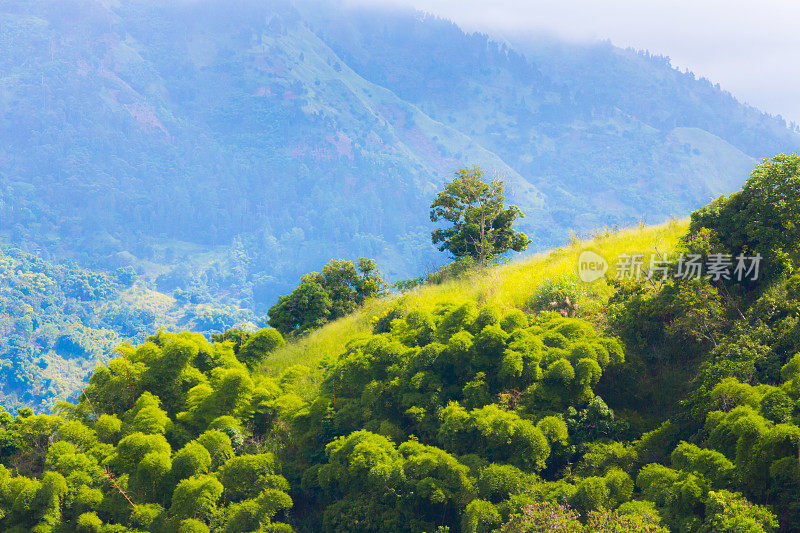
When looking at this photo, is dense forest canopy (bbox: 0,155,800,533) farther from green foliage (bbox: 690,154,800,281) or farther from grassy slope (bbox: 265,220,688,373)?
grassy slope (bbox: 265,220,688,373)

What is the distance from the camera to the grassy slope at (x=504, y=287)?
66.5ft

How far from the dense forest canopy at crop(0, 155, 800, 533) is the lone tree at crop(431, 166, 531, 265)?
8.02 metres

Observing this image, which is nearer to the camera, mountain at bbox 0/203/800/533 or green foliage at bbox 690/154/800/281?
mountain at bbox 0/203/800/533

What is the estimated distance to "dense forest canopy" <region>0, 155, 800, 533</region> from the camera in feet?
36.2

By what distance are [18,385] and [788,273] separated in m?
129

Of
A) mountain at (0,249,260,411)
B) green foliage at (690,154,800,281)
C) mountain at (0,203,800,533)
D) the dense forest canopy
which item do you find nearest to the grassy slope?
mountain at (0,203,800,533)

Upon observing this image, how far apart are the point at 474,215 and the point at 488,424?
48.0 ft

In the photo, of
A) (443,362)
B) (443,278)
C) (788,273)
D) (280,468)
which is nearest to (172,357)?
(280,468)

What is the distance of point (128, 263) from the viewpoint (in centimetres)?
18862

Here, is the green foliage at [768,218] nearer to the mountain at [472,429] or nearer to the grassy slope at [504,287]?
the mountain at [472,429]

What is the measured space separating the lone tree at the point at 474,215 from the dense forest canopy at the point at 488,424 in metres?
8.02

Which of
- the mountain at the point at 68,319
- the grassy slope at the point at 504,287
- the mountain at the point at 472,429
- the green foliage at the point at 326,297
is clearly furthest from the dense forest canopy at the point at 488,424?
the mountain at the point at 68,319

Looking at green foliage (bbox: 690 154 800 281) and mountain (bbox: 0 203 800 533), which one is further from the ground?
green foliage (bbox: 690 154 800 281)

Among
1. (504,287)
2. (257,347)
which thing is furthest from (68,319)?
(504,287)
